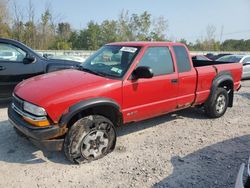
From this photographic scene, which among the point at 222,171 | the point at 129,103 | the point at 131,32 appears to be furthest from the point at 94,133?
the point at 131,32

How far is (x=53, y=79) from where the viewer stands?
182 inches

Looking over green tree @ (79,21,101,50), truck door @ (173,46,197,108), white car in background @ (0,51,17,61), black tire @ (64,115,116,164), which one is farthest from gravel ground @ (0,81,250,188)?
green tree @ (79,21,101,50)

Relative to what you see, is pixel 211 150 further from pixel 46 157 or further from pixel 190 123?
pixel 46 157

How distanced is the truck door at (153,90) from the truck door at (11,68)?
3.34 m

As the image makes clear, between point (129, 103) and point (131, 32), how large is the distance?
43.4 m

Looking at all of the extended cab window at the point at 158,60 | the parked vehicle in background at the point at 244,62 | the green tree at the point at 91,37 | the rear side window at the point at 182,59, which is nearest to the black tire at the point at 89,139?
the extended cab window at the point at 158,60

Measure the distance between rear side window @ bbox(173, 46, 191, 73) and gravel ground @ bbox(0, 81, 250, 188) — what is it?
4.15 feet

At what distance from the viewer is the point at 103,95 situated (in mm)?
4355

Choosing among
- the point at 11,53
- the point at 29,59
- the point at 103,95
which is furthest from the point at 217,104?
the point at 11,53

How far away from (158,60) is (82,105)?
186cm

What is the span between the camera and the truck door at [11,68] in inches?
266

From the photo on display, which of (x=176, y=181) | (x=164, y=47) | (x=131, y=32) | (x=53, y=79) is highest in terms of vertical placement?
(x=131, y=32)

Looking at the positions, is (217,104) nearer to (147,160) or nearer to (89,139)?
(147,160)

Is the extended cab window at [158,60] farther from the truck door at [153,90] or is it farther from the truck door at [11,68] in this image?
the truck door at [11,68]
